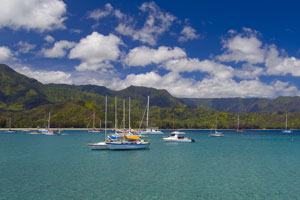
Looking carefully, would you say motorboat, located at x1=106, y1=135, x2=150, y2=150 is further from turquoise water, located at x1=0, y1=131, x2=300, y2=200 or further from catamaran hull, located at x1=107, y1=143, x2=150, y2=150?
turquoise water, located at x1=0, y1=131, x2=300, y2=200

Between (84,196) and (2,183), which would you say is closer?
(84,196)

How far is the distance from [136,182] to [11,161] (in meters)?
39.4

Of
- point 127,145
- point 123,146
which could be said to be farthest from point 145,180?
point 127,145

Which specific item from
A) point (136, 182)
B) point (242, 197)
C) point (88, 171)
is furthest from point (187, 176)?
point (88, 171)

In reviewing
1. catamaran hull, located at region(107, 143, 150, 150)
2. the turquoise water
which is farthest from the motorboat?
the turquoise water

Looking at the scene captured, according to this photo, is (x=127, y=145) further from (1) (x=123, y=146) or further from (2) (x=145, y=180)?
(2) (x=145, y=180)

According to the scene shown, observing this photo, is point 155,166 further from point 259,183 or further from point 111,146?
point 111,146

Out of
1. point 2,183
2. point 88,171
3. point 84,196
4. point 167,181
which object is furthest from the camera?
point 88,171

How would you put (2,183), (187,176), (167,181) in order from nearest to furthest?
(2,183) → (167,181) → (187,176)

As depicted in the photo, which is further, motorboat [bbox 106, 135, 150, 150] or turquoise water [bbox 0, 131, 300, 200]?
motorboat [bbox 106, 135, 150, 150]

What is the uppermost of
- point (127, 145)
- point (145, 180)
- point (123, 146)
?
point (127, 145)

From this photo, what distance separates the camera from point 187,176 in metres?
53.1

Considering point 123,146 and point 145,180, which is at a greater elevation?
point 123,146

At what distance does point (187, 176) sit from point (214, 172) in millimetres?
7646
